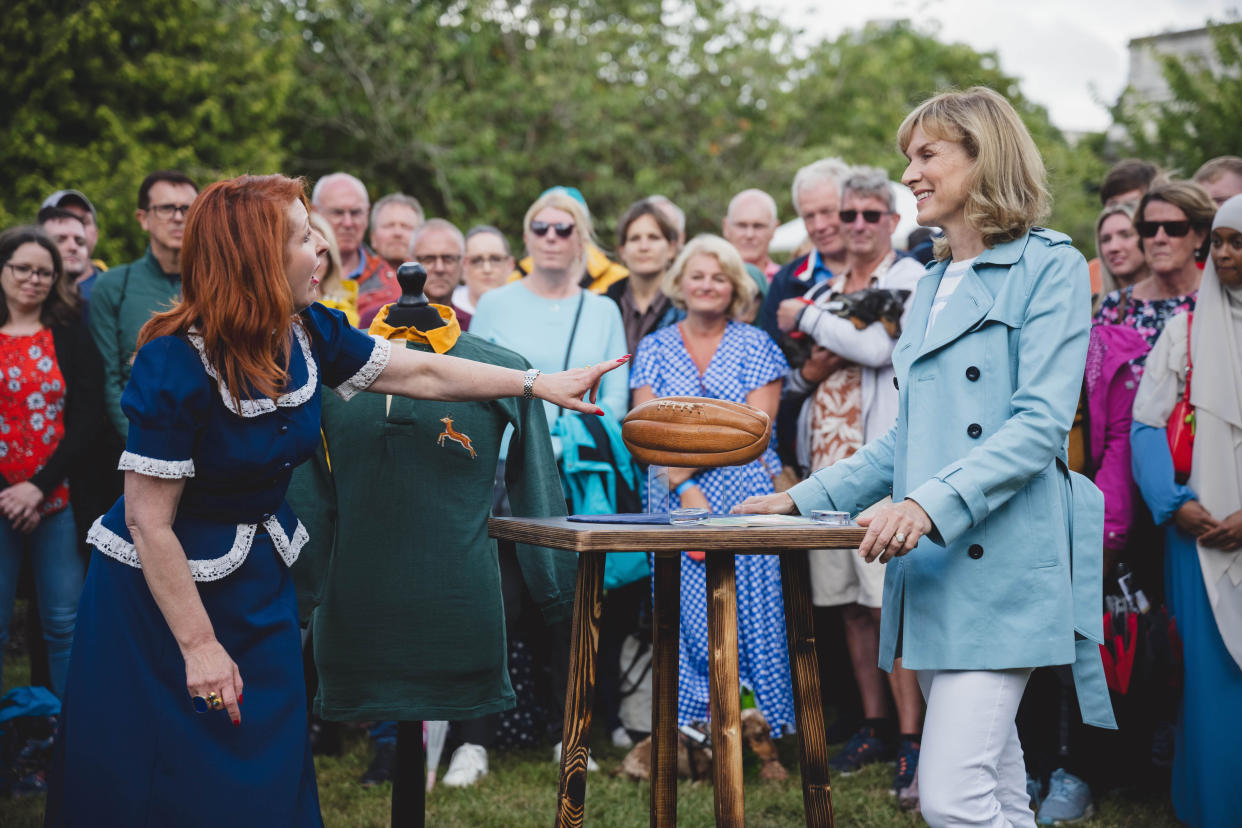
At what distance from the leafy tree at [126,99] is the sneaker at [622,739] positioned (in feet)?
35.1

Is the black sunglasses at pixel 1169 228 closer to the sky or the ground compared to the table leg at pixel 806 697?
closer to the sky

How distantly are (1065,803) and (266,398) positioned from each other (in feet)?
11.8

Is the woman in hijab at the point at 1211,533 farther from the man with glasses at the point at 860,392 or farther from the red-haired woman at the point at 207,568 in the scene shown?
the red-haired woman at the point at 207,568

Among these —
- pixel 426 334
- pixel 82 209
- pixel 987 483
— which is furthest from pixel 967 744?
pixel 82 209

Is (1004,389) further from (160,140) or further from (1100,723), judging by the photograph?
(160,140)

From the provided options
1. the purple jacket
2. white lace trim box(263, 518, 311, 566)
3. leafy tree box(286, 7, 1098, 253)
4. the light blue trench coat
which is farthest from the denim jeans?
leafy tree box(286, 7, 1098, 253)

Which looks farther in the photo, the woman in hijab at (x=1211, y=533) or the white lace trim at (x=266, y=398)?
the woman in hijab at (x=1211, y=533)

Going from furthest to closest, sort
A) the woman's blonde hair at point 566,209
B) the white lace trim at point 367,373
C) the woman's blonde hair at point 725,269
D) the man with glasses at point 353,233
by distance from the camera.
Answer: the man with glasses at point 353,233 → the woman's blonde hair at point 566,209 → the woman's blonde hair at point 725,269 → the white lace trim at point 367,373

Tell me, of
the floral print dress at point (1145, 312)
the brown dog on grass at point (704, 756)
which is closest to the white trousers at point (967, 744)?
the brown dog on grass at point (704, 756)

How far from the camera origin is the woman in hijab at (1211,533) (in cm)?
422

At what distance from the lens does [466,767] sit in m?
5.20

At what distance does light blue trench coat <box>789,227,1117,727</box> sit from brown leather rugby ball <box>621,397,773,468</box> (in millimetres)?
445

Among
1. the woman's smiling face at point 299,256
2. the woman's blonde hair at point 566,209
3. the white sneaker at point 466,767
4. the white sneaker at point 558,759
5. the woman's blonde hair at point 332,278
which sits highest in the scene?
the woman's blonde hair at point 566,209

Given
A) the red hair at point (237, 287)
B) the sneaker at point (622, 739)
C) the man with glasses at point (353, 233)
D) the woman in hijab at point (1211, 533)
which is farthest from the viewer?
the man with glasses at point (353, 233)
